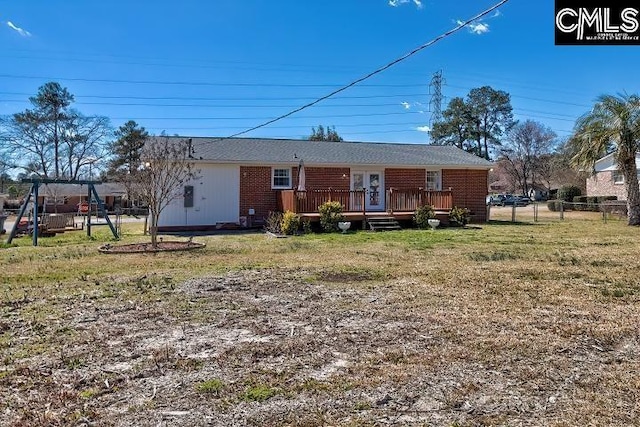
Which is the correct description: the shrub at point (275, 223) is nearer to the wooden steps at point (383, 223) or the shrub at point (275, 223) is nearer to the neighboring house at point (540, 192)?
the wooden steps at point (383, 223)

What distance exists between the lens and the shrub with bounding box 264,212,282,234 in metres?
16.1

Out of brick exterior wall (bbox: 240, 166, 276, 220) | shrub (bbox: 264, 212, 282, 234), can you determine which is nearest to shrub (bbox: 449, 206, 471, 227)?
shrub (bbox: 264, 212, 282, 234)

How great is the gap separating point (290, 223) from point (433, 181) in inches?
323

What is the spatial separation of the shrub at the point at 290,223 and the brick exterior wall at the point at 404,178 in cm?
571

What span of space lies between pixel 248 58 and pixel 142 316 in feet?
73.3

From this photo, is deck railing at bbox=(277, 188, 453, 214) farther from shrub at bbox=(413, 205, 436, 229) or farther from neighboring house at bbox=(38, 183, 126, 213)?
neighboring house at bbox=(38, 183, 126, 213)

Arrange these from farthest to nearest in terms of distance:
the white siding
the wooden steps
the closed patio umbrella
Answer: the white siding < the closed patio umbrella < the wooden steps

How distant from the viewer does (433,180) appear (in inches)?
819

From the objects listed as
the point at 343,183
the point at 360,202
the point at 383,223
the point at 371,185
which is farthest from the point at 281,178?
the point at 383,223

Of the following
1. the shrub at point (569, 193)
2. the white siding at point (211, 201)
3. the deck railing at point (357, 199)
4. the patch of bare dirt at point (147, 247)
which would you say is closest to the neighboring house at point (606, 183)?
the shrub at point (569, 193)

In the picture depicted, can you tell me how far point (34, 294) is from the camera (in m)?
6.55

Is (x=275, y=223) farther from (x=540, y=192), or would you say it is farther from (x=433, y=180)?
(x=540, y=192)

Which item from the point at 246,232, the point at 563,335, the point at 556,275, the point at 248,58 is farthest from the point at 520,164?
the point at 563,335

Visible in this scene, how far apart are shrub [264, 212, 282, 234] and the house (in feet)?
1.59
